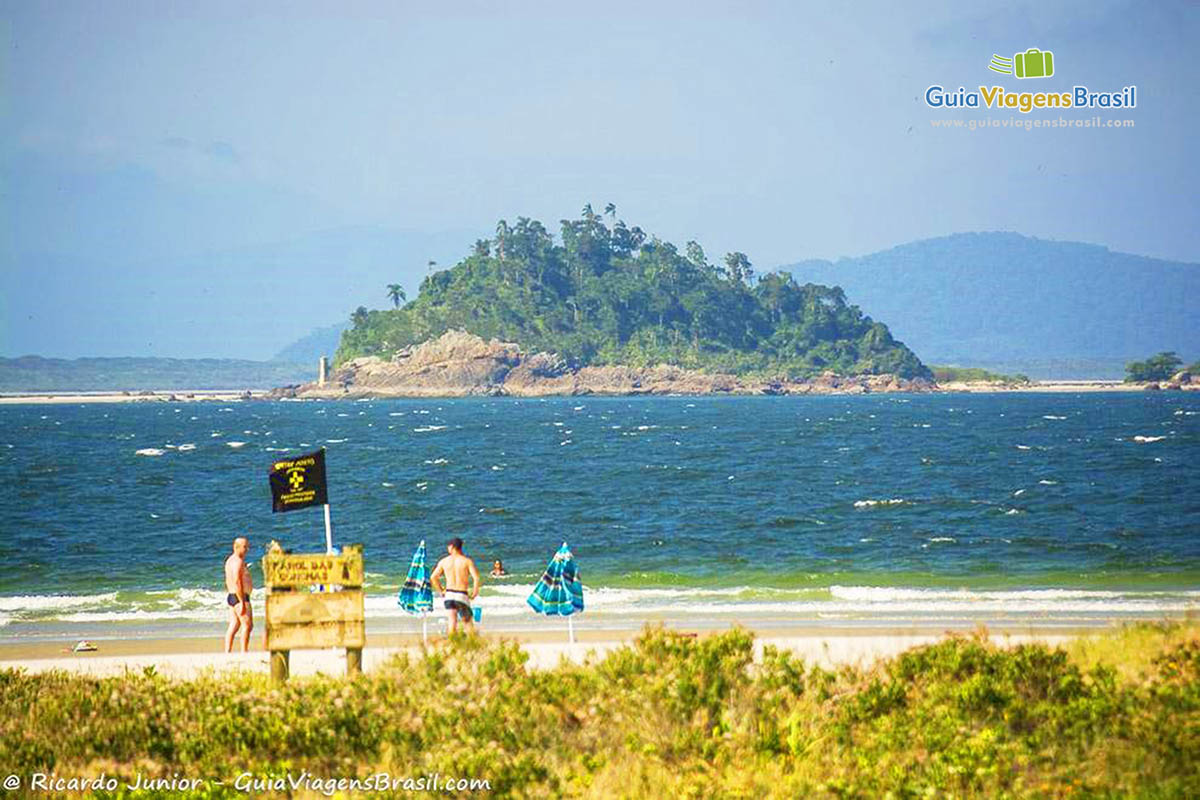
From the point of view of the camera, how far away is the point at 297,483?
49.2 feet

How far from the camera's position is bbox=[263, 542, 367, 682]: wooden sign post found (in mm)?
13539

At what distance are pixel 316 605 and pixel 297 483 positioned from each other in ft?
5.94

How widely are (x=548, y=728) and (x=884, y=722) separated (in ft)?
9.29

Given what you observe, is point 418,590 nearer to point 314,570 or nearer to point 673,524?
point 314,570

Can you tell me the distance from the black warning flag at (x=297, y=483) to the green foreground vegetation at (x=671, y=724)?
7.38ft

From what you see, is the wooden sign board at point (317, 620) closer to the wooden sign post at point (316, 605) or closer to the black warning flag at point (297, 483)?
the wooden sign post at point (316, 605)

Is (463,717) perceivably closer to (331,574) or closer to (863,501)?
(331,574)

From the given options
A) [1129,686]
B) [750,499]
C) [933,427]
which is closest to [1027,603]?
[1129,686]

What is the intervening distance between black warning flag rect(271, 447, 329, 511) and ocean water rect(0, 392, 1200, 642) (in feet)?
27.1

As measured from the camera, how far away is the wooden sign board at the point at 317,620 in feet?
44.5

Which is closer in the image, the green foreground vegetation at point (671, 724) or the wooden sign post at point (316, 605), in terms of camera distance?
the green foreground vegetation at point (671, 724)

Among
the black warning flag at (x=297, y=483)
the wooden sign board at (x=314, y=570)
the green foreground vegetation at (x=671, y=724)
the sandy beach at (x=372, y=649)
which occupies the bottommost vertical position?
the sandy beach at (x=372, y=649)

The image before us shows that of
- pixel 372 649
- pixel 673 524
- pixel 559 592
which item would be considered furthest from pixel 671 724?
pixel 673 524

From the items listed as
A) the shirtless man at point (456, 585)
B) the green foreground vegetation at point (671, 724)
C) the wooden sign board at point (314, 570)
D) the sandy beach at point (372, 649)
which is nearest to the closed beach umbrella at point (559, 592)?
the sandy beach at point (372, 649)
